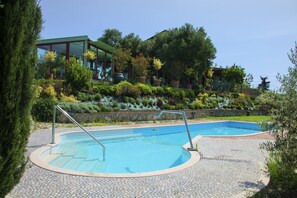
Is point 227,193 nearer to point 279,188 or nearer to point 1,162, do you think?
point 279,188

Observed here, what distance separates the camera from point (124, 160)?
9.06 m

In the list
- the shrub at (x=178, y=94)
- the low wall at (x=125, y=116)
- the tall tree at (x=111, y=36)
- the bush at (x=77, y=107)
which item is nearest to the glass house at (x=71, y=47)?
the bush at (x=77, y=107)

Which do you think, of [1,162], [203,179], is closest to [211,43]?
[203,179]

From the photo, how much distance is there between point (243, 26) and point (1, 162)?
549 inches

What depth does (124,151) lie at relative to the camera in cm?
1047

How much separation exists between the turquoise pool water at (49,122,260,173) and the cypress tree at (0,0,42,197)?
429 cm

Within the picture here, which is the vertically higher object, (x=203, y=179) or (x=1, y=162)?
(x=1, y=162)

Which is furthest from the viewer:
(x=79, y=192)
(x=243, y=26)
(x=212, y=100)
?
(x=212, y=100)

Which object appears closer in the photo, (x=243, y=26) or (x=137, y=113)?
(x=243, y=26)

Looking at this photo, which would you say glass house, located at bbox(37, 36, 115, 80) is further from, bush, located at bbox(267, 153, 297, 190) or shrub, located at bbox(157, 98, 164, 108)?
bush, located at bbox(267, 153, 297, 190)

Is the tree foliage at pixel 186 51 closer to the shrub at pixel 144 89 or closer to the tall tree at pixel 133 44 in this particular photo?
the tall tree at pixel 133 44

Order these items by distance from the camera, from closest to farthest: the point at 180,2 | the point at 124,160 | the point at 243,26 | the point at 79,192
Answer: the point at 79,192 < the point at 124,160 < the point at 180,2 < the point at 243,26

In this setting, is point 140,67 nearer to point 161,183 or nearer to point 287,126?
point 161,183

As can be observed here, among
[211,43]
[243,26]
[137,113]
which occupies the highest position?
[211,43]
